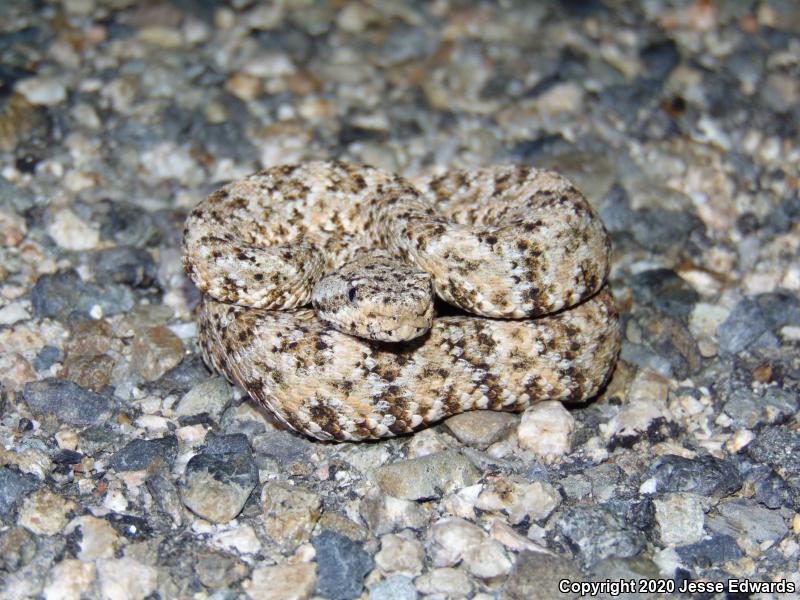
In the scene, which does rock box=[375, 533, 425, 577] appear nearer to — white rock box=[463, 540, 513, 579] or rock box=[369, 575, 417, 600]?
rock box=[369, 575, 417, 600]

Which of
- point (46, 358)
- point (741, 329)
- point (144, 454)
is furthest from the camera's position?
point (741, 329)

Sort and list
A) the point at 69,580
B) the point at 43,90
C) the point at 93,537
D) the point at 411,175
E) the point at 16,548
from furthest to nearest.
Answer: the point at 43,90
the point at 411,175
the point at 93,537
the point at 16,548
the point at 69,580

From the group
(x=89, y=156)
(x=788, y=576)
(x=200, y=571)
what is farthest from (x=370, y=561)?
(x=89, y=156)

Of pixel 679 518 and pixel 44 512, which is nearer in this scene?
pixel 44 512

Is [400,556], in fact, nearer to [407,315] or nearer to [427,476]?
[427,476]

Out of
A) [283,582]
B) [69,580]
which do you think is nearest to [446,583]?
[283,582]

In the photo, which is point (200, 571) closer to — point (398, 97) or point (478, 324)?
point (478, 324)
